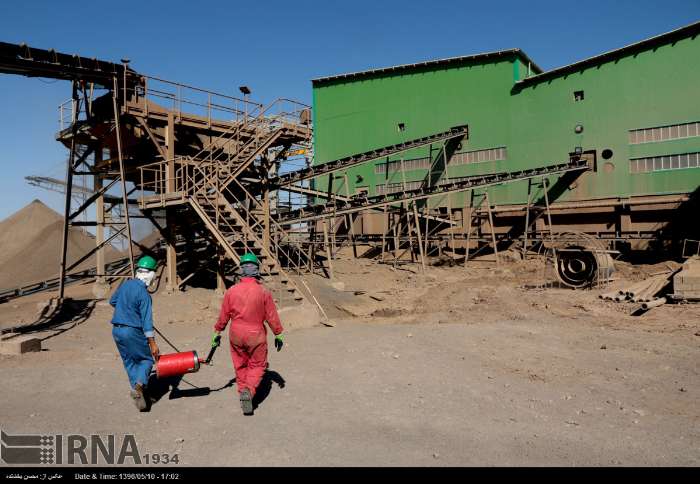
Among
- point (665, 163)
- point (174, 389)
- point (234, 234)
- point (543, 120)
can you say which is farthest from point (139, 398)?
point (543, 120)

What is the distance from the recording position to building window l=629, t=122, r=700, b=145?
20531 millimetres

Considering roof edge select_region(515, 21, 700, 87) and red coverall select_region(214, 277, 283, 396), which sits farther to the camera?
roof edge select_region(515, 21, 700, 87)

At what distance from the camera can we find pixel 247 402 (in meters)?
5.03

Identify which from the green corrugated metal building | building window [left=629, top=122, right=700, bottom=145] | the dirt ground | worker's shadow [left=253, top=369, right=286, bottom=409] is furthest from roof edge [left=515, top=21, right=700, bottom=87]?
worker's shadow [left=253, top=369, right=286, bottom=409]

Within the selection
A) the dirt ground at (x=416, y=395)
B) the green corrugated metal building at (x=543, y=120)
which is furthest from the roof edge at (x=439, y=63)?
the dirt ground at (x=416, y=395)

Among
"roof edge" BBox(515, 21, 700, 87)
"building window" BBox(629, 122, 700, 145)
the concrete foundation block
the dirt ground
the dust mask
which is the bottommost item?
the dirt ground

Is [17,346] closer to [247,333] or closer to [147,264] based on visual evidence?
[147,264]

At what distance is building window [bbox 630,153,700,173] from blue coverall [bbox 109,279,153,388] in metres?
23.3

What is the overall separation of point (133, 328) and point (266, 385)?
1889 mm

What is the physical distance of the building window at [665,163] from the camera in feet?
67.3

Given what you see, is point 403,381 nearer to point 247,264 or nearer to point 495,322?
point 247,264

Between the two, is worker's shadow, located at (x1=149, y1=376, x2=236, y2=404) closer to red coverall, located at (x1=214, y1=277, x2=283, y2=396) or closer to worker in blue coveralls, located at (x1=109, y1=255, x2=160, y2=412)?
worker in blue coveralls, located at (x1=109, y1=255, x2=160, y2=412)

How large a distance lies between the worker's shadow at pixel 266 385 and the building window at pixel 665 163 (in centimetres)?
2170

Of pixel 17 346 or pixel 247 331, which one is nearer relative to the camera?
pixel 247 331
